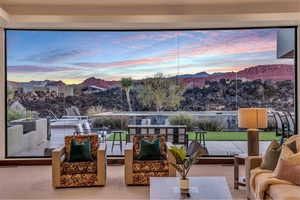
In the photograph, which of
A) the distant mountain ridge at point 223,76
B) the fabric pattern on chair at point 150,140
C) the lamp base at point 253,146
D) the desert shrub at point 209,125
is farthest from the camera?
the desert shrub at point 209,125

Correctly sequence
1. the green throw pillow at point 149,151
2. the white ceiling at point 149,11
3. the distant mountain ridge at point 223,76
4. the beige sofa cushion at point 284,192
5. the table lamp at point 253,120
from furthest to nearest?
the distant mountain ridge at point 223,76, the white ceiling at point 149,11, the green throw pillow at point 149,151, the table lamp at point 253,120, the beige sofa cushion at point 284,192

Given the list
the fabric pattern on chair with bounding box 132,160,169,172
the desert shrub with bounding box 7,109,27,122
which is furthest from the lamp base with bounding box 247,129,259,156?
the desert shrub with bounding box 7,109,27,122

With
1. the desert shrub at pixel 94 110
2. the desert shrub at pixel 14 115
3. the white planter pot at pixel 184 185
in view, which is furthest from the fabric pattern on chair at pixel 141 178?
the desert shrub at pixel 14 115

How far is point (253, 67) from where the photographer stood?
21.2 ft

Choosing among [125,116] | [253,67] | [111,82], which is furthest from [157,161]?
[253,67]

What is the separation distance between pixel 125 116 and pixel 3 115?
2.65m

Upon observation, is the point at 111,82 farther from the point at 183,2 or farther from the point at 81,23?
the point at 183,2

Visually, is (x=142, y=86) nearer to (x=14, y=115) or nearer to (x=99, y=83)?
(x=99, y=83)

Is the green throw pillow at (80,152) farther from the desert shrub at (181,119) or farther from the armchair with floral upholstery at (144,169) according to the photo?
the desert shrub at (181,119)

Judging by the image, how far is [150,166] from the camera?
471 cm

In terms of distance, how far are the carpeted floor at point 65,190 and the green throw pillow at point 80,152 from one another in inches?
18.6

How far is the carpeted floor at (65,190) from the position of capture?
4254 mm

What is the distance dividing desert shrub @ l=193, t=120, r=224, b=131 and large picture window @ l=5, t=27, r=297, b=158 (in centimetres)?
2

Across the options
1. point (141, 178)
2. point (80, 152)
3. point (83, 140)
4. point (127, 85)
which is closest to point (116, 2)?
point (127, 85)
